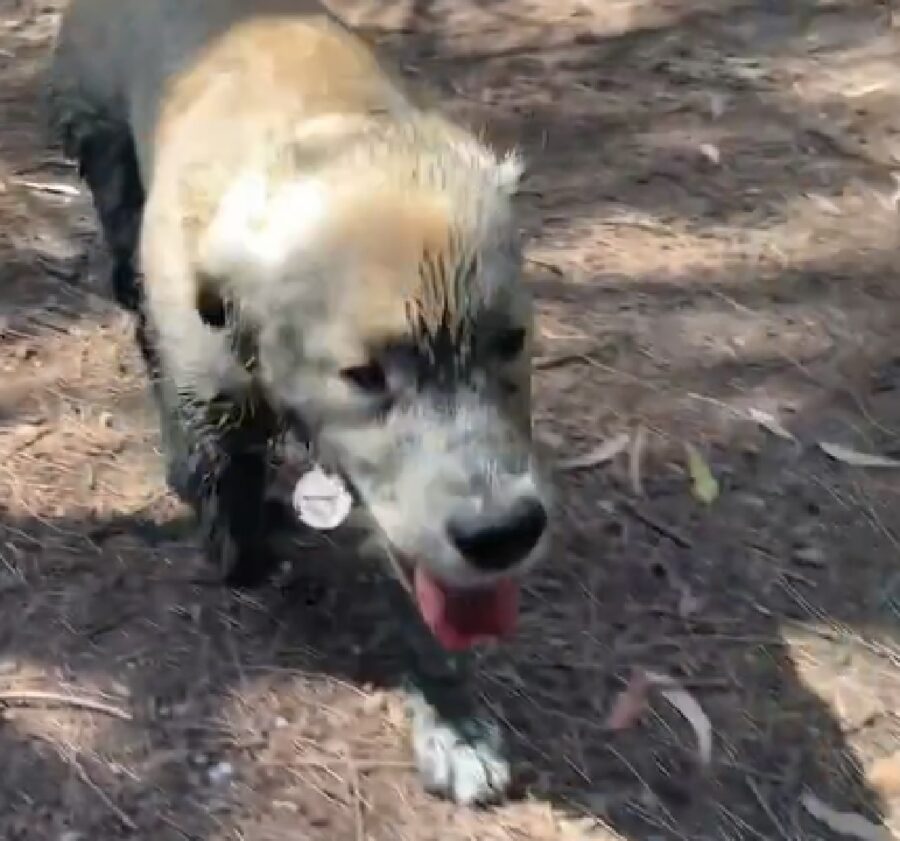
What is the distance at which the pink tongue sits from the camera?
9.04ft

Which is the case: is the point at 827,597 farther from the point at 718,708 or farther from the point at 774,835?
the point at 774,835

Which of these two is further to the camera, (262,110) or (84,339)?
(84,339)

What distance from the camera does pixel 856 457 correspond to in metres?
3.82

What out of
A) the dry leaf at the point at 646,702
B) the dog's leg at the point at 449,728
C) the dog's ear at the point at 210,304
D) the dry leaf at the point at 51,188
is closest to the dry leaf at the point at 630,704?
the dry leaf at the point at 646,702

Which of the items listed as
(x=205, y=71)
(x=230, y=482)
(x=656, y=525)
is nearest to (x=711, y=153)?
(x=656, y=525)

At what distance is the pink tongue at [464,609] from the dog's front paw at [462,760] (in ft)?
1.23

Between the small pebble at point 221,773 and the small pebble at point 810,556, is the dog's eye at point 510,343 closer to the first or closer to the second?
the small pebble at point 221,773

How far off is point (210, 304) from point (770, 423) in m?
1.61

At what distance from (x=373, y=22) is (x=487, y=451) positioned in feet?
9.77

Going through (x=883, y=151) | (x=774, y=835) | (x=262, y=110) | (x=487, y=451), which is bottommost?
(x=774, y=835)

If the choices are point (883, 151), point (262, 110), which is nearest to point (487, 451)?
point (262, 110)

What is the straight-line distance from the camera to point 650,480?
12.3ft

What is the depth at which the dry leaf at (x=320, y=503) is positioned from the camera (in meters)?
3.52

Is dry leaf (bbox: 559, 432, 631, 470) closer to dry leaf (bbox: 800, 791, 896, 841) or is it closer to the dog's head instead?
dry leaf (bbox: 800, 791, 896, 841)
